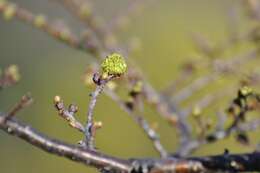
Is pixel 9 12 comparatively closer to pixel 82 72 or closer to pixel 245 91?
pixel 245 91

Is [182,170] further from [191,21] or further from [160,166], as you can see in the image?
[191,21]

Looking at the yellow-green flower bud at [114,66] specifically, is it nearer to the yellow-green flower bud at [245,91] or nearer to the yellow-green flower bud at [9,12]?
the yellow-green flower bud at [245,91]

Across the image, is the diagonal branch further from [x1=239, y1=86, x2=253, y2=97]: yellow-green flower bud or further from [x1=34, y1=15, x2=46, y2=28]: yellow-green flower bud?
[x1=34, y1=15, x2=46, y2=28]: yellow-green flower bud

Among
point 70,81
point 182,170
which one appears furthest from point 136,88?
point 70,81

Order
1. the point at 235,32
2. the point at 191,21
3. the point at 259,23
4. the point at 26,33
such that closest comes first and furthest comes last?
the point at 259,23 < the point at 235,32 < the point at 191,21 < the point at 26,33

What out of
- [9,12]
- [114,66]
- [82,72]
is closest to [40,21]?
[9,12]

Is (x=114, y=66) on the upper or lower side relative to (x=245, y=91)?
lower
